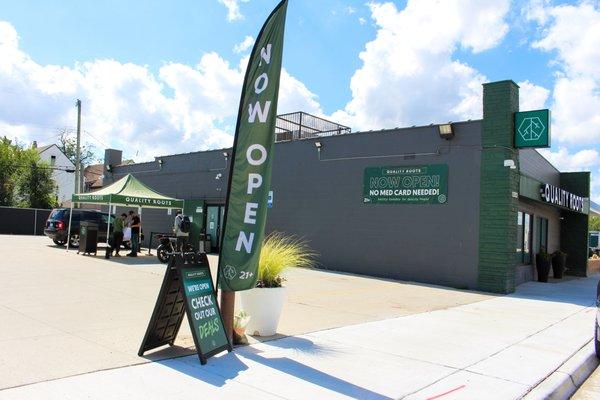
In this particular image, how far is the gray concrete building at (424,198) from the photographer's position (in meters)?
14.6

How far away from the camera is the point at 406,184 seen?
16406 millimetres

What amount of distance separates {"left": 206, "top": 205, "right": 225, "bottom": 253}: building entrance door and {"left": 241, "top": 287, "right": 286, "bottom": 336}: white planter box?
15826 mm

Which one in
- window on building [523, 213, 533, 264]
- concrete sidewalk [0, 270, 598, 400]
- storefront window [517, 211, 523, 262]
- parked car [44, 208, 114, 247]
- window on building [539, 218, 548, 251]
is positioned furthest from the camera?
parked car [44, 208, 114, 247]

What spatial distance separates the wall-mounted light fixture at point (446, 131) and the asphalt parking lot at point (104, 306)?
4519 millimetres

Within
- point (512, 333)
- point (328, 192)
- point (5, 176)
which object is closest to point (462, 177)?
point (328, 192)

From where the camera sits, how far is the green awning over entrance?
18181 mm

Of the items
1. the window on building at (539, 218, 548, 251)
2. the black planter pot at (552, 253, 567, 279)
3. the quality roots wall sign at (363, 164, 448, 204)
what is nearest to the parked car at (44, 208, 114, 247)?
the quality roots wall sign at (363, 164, 448, 204)

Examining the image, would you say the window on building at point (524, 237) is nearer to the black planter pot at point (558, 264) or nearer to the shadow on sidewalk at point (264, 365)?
the black planter pot at point (558, 264)

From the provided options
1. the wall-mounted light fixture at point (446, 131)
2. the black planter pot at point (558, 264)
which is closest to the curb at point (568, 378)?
the wall-mounted light fixture at point (446, 131)

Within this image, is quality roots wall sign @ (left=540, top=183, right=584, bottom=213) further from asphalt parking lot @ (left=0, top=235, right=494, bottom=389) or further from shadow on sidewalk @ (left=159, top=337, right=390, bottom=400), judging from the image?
shadow on sidewalk @ (left=159, top=337, right=390, bottom=400)

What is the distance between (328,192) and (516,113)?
6.71 metres

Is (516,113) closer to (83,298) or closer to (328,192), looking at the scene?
(328,192)

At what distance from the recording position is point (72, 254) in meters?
18.7

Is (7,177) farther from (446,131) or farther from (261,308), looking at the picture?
(261,308)
